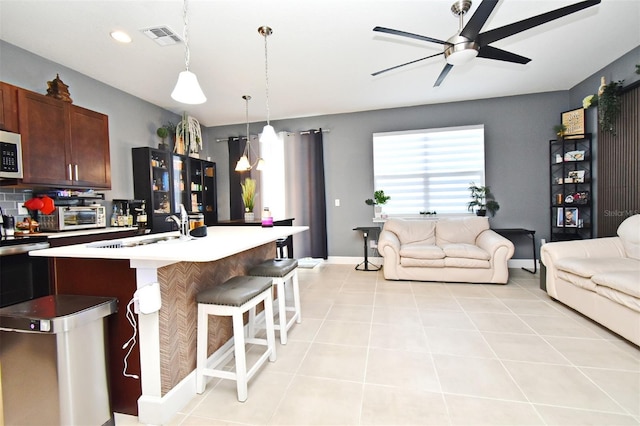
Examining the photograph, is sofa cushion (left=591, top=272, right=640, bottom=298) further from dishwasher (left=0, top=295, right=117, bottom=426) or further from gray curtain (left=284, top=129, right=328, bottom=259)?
gray curtain (left=284, top=129, right=328, bottom=259)

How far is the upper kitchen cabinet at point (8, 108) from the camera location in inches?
94.3

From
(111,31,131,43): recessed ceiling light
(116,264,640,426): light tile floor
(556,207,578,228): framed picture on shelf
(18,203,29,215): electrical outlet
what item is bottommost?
(116,264,640,426): light tile floor

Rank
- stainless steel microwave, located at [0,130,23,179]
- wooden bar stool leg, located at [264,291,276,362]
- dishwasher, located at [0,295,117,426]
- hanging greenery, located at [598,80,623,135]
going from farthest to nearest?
1. hanging greenery, located at [598,80,623,135]
2. stainless steel microwave, located at [0,130,23,179]
3. wooden bar stool leg, located at [264,291,276,362]
4. dishwasher, located at [0,295,117,426]

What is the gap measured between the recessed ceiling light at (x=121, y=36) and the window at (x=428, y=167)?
139 inches

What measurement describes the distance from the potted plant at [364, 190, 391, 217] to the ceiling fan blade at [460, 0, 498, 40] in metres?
2.74

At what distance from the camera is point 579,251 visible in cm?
293

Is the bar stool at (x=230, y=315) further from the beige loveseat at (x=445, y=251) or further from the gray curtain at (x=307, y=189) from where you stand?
the gray curtain at (x=307, y=189)

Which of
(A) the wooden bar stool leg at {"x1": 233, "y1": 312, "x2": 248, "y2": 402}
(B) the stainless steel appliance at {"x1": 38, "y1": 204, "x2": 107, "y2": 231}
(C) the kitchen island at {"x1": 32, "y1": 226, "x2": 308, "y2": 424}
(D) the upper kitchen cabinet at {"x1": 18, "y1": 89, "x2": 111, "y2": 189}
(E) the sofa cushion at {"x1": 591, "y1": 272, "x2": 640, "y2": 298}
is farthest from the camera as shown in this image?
(B) the stainless steel appliance at {"x1": 38, "y1": 204, "x2": 107, "y2": 231}

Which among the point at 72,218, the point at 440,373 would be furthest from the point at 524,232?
the point at 72,218

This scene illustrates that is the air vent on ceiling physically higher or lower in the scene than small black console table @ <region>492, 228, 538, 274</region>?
higher

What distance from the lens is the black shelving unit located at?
3936 millimetres

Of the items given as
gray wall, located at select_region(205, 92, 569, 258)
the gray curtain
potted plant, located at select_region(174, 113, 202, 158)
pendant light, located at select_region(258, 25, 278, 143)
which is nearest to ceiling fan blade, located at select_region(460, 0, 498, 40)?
pendant light, located at select_region(258, 25, 278, 143)

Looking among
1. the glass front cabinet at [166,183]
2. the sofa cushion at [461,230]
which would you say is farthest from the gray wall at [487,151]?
the glass front cabinet at [166,183]

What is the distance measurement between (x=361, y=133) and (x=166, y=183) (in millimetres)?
3262
